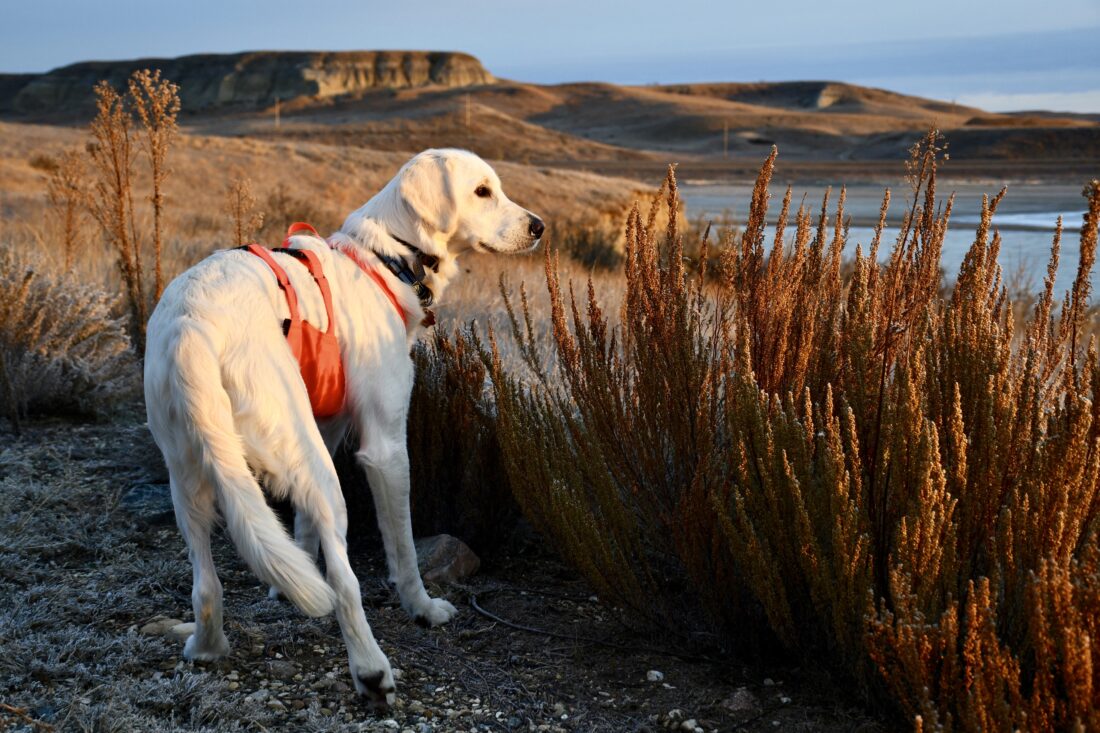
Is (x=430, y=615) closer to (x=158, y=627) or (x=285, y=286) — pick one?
(x=158, y=627)

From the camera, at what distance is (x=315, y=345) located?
10.4 feet

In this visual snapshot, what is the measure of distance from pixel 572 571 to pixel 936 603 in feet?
5.34

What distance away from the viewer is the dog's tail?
265 cm

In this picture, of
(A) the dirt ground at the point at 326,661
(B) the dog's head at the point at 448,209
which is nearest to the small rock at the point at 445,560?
(A) the dirt ground at the point at 326,661

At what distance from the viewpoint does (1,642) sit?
3.11 meters

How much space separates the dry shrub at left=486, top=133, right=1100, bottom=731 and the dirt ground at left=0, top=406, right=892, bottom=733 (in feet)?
0.66

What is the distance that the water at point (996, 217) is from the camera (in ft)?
39.7

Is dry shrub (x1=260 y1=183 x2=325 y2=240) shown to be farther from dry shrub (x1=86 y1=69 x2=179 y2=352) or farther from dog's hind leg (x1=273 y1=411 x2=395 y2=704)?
dog's hind leg (x1=273 y1=411 x2=395 y2=704)

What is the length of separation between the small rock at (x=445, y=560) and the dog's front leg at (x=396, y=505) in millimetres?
281

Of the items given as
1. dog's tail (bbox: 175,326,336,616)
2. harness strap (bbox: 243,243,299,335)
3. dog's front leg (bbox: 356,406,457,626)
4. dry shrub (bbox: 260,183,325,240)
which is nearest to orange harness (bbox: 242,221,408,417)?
harness strap (bbox: 243,243,299,335)

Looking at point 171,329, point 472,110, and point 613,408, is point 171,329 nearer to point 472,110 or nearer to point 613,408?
point 613,408

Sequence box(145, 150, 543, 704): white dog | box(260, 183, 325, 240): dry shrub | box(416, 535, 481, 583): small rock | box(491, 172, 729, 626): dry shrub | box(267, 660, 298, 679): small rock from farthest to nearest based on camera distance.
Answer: box(260, 183, 325, 240): dry shrub → box(416, 535, 481, 583): small rock → box(491, 172, 729, 626): dry shrub → box(267, 660, 298, 679): small rock → box(145, 150, 543, 704): white dog

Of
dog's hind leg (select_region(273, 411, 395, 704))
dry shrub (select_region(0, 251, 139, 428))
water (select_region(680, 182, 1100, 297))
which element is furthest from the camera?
water (select_region(680, 182, 1100, 297))

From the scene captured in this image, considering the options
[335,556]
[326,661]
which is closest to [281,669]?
[326,661]
